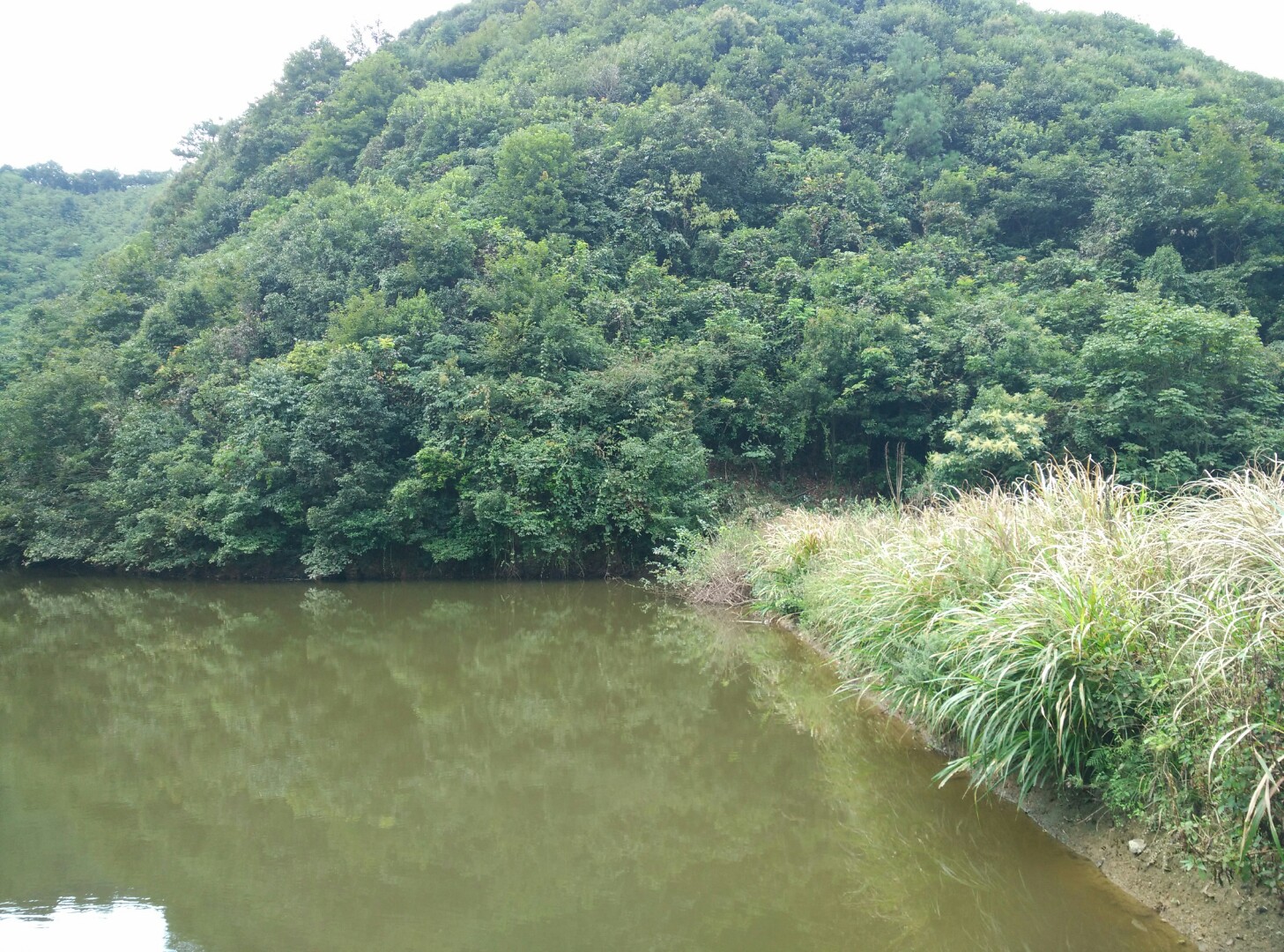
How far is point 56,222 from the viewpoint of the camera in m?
40.4

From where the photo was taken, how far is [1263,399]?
16391 mm

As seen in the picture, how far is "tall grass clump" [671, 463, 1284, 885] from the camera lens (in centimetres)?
365

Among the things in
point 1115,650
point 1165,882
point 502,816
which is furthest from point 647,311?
point 1165,882

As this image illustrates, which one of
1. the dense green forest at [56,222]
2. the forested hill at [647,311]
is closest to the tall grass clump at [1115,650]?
the forested hill at [647,311]

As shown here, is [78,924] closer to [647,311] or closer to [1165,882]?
[1165,882]

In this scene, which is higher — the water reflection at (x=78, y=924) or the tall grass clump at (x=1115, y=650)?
the tall grass clump at (x=1115, y=650)

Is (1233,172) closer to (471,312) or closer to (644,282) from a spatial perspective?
(644,282)

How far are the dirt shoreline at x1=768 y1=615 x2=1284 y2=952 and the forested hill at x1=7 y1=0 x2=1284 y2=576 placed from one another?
11.9 m

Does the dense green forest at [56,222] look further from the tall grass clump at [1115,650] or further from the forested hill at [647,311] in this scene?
the tall grass clump at [1115,650]

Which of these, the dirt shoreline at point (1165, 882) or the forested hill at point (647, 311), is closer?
the dirt shoreline at point (1165, 882)

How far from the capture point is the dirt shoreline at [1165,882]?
3.62m

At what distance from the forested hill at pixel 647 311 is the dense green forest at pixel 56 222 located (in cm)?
689

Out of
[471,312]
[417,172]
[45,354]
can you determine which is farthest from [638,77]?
[45,354]

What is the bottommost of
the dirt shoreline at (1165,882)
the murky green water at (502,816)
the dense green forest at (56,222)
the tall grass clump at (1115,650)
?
the murky green water at (502,816)
